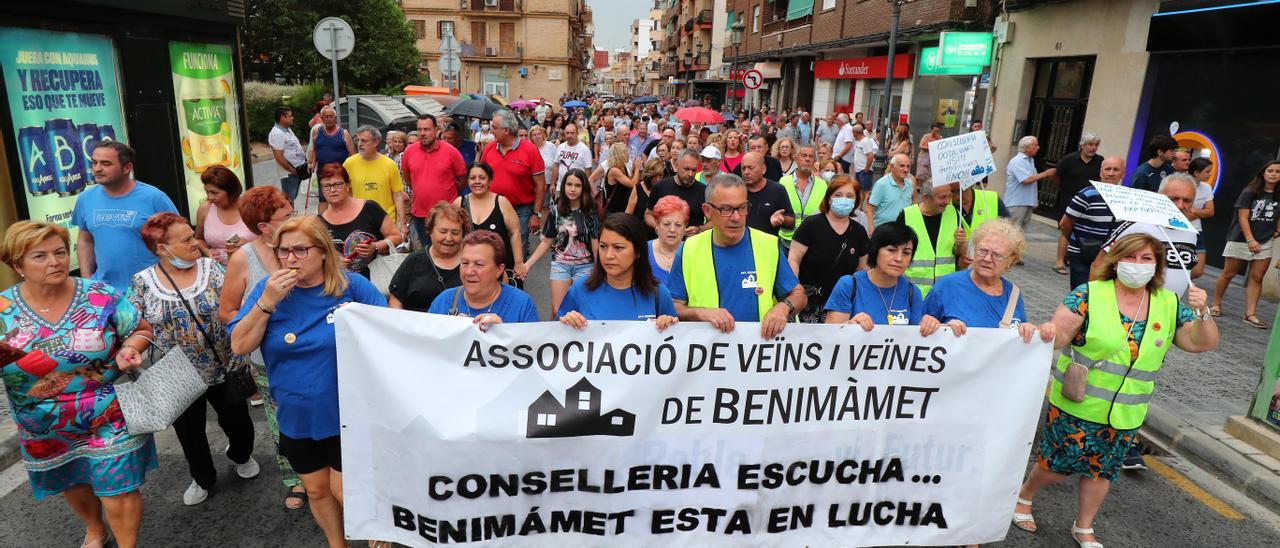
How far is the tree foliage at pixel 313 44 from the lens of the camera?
3422 cm

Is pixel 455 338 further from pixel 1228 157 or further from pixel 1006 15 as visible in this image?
pixel 1006 15

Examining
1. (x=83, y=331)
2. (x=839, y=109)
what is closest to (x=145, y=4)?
(x=83, y=331)

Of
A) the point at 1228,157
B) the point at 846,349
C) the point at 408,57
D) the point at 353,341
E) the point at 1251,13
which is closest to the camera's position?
the point at 353,341

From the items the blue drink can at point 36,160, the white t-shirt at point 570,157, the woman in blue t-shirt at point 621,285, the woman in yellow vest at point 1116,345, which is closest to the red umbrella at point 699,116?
the white t-shirt at point 570,157

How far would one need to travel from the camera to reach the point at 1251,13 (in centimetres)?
995

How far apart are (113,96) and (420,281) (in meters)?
5.06

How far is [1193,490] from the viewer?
15.0 ft

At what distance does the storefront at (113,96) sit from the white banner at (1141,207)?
7.61 metres

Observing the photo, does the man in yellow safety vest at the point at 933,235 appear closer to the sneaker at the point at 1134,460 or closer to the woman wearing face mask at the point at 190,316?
the sneaker at the point at 1134,460

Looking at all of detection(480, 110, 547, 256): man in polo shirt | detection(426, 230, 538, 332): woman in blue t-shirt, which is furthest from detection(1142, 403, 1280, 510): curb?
detection(480, 110, 547, 256): man in polo shirt

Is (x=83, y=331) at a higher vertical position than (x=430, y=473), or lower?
higher

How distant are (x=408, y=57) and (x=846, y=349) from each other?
42.6 metres

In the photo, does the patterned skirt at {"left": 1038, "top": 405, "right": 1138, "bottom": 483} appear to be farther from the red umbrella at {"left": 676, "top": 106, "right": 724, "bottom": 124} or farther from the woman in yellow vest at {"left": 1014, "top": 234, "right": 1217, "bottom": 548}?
the red umbrella at {"left": 676, "top": 106, "right": 724, "bottom": 124}

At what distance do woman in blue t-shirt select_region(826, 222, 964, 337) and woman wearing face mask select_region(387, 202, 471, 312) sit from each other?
6.88 feet
